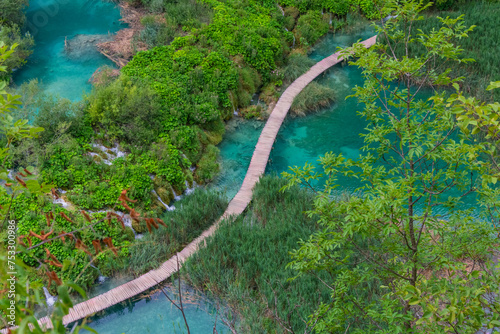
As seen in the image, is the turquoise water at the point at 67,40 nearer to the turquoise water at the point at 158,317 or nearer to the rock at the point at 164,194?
the rock at the point at 164,194

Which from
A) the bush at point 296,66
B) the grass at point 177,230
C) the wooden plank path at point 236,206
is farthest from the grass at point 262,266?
the bush at point 296,66

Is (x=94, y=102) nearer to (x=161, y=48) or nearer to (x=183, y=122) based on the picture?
(x=183, y=122)

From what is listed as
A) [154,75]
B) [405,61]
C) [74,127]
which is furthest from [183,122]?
[405,61]

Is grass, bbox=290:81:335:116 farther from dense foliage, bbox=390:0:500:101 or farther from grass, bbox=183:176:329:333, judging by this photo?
grass, bbox=183:176:329:333

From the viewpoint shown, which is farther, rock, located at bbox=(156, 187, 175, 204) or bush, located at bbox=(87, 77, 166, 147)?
bush, located at bbox=(87, 77, 166, 147)

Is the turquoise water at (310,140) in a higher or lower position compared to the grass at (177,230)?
lower

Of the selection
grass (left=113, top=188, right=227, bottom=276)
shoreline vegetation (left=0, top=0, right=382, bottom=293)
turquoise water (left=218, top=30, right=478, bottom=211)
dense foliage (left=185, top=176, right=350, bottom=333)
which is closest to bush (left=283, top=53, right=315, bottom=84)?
shoreline vegetation (left=0, top=0, right=382, bottom=293)

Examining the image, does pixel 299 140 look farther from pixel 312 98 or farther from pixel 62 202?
pixel 62 202
